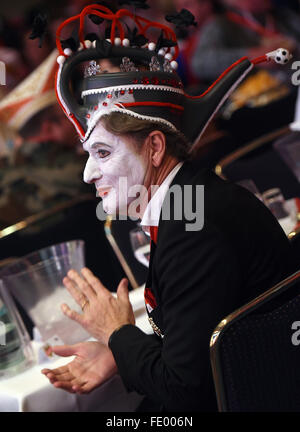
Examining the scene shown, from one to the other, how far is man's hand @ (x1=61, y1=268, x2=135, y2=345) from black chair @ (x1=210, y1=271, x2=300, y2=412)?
0.31 metres

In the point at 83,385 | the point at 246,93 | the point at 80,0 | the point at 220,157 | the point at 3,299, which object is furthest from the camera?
the point at 80,0

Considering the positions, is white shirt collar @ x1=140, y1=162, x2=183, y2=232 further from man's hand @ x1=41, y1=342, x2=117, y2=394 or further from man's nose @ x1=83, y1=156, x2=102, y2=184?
man's hand @ x1=41, y1=342, x2=117, y2=394

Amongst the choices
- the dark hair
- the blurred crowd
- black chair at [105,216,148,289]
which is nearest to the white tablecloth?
the dark hair

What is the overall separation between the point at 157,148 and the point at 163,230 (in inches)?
8.1

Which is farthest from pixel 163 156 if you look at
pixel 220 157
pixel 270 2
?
pixel 270 2

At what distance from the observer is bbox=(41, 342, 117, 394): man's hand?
1.34m

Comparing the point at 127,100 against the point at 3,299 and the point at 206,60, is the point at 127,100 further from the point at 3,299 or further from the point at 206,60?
the point at 206,60

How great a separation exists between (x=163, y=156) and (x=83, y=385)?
0.55 metres

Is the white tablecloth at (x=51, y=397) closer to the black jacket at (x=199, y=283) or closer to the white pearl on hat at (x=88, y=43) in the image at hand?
the black jacket at (x=199, y=283)

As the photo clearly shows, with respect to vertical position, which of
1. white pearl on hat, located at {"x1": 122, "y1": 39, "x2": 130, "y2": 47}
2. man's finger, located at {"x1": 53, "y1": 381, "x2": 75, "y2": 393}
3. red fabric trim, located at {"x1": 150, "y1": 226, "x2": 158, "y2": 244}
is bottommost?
man's finger, located at {"x1": 53, "y1": 381, "x2": 75, "y2": 393}

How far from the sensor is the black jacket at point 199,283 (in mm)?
1113

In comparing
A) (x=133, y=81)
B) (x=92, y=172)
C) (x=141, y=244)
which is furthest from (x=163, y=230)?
(x=141, y=244)

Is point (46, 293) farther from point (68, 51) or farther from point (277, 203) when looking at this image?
point (277, 203)

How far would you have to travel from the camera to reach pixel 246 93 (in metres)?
4.61
